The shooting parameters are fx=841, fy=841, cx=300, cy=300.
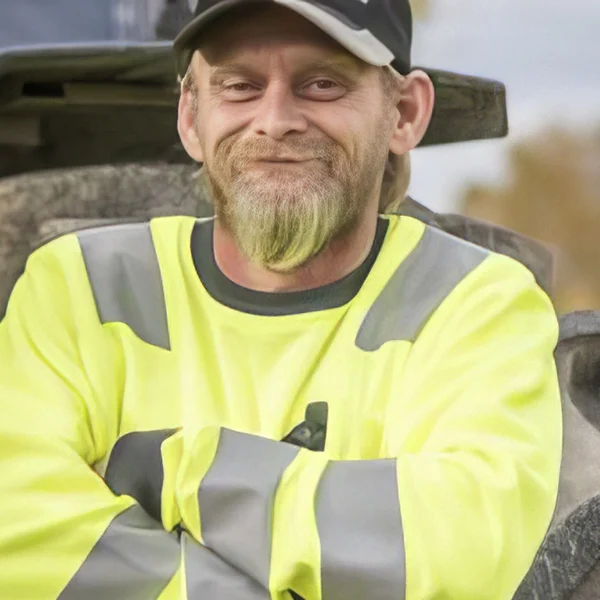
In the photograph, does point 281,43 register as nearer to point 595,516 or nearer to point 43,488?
point 43,488

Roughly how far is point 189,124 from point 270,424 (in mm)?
378

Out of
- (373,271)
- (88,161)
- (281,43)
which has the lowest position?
(373,271)

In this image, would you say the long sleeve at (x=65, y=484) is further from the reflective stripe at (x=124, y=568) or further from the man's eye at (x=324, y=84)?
the man's eye at (x=324, y=84)

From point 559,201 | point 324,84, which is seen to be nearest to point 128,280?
point 324,84

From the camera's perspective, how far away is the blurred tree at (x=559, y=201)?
110cm

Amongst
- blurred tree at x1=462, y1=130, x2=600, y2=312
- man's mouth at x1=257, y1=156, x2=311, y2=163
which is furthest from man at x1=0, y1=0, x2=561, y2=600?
blurred tree at x1=462, y1=130, x2=600, y2=312

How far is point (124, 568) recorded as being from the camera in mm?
794

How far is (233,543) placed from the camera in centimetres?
78

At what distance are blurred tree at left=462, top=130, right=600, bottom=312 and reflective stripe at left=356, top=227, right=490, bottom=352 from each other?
160 millimetres

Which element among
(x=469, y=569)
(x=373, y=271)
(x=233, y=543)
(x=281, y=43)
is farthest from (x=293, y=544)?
(x=281, y=43)

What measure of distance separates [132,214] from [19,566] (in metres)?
0.47

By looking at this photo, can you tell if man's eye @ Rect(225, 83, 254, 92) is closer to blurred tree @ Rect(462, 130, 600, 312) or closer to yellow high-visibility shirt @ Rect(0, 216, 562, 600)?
yellow high-visibility shirt @ Rect(0, 216, 562, 600)

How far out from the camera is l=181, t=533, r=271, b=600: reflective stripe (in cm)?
77

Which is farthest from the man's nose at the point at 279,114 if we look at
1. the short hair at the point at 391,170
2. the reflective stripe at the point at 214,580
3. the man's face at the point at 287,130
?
the reflective stripe at the point at 214,580
